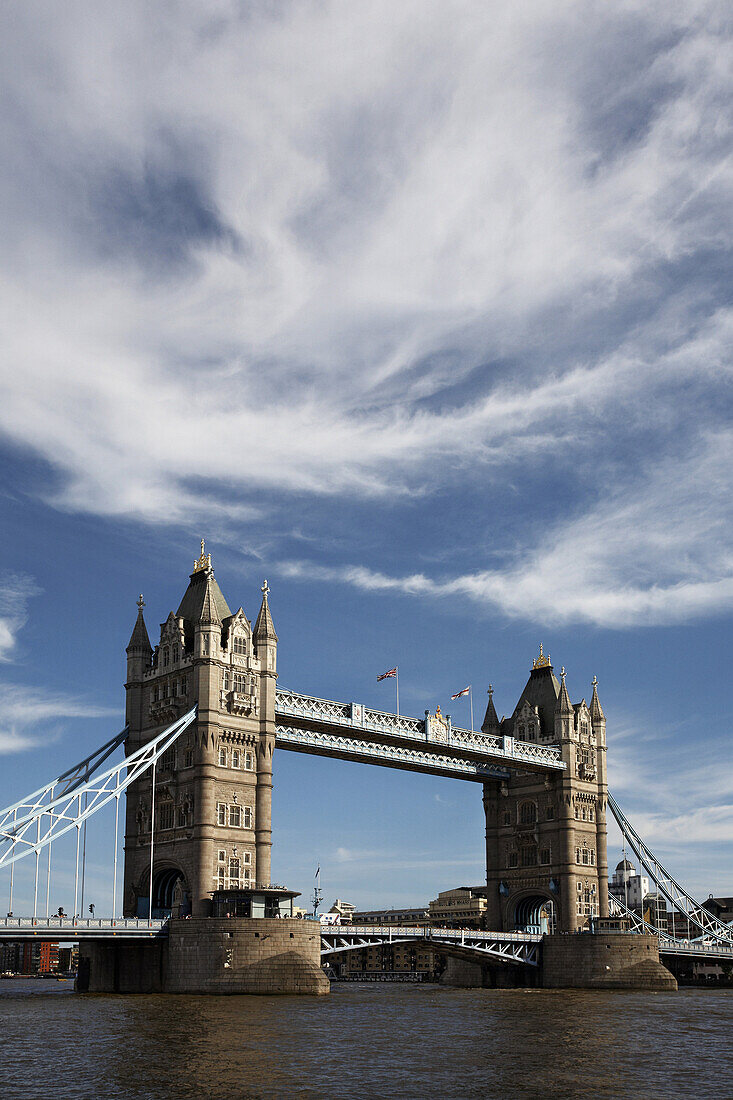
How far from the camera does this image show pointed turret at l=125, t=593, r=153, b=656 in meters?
105

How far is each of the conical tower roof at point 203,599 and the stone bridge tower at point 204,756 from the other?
0.45 ft

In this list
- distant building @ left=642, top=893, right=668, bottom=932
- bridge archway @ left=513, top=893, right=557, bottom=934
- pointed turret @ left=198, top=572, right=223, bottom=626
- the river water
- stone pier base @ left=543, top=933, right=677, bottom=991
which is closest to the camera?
the river water

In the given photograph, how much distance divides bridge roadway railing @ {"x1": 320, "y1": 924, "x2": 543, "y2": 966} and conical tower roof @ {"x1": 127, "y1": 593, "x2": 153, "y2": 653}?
95.8 feet

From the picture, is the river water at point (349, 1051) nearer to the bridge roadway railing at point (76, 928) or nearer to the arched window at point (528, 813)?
the bridge roadway railing at point (76, 928)

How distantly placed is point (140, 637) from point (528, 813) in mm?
50897

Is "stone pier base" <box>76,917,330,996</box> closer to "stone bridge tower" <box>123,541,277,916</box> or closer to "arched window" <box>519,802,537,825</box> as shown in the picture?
"stone bridge tower" <box>123,541,277,916</box>

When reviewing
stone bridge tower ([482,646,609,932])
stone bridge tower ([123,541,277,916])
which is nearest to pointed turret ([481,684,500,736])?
stone bridge tower ([482,646,609,932])

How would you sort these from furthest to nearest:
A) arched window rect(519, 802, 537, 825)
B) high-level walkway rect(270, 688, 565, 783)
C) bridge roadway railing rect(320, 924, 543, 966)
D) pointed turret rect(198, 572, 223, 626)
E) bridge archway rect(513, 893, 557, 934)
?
1. arched window rect(519, 802, 537, 825)
2. bridge archway rect(513, 893, 557, 934)
3. high-level walkway rect(270, 688, 565, 783)
4. pointed turret rect(198, 572, 223, 626)
5. bridge roadway railing rect(320, 924, 543, 966)

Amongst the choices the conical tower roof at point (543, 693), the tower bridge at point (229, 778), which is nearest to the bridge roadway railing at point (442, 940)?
the tower bridge at point (229, 778)

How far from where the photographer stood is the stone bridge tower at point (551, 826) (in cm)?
12650

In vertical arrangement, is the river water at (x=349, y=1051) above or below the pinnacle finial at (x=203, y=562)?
below

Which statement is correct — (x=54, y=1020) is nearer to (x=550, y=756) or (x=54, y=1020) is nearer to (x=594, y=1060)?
(x=594, y=1060)

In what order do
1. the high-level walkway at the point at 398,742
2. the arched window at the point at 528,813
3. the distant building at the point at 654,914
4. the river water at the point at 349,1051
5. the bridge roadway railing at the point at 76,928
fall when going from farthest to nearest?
the distant building at the point at 654,914, the arched window at the point at 528,813, the high-level walkway at the point at 398,742, the bridge roadway railing at the point at 76,928, the river water at the point at 349,1051

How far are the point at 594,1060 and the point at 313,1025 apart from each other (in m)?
18.1
